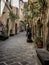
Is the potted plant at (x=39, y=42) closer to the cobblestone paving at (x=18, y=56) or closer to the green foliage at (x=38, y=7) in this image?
the cobblestone paving at (x=18, y=56)

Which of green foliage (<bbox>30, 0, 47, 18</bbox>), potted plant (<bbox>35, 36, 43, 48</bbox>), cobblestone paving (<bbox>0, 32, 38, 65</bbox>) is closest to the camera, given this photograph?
cobblestone paving (<bbox>0, 32, 38, 65</bbox>)

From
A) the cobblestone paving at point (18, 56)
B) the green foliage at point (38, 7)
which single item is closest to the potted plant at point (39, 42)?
the cobblestone paving at point (18, 56)

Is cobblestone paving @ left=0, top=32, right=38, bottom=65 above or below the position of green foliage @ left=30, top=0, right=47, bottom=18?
below

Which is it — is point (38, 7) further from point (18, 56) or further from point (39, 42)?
point (18, 56)

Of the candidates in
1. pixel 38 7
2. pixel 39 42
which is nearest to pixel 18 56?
pixel 39 42

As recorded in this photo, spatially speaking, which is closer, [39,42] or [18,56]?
[18,56]

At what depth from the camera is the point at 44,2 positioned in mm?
9711

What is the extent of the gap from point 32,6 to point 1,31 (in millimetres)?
12371

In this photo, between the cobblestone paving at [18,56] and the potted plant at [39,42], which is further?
the potted plant at [39,42]

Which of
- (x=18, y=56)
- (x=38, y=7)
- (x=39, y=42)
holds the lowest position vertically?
(x=18, y=56)

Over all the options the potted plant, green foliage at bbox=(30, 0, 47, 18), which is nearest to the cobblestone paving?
the potted plant

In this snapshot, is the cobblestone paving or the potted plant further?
the potted plant

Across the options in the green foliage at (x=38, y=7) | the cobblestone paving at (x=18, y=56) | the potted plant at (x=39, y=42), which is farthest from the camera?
the potted plant at (x=39, y=42)

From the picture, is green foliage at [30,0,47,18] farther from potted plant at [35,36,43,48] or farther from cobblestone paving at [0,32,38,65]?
cobblestone paving at [0,32,38,65]
